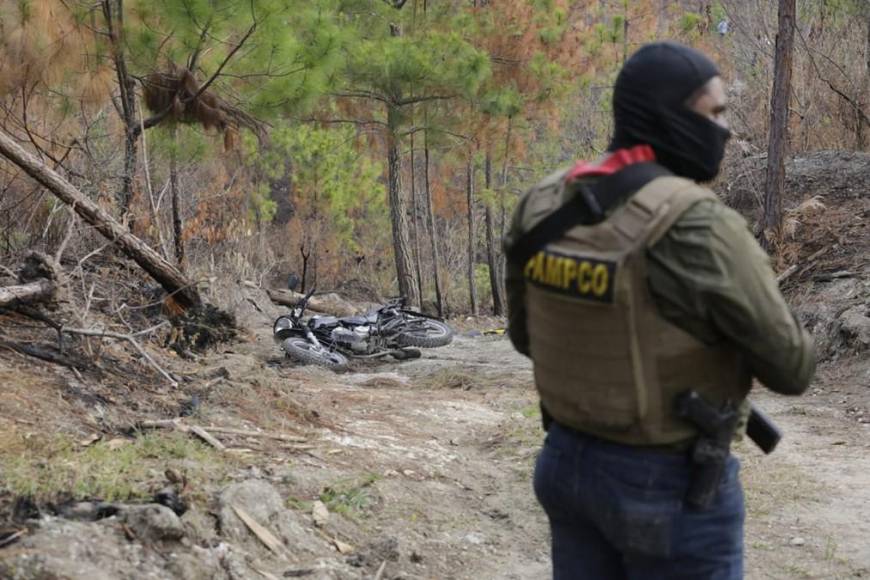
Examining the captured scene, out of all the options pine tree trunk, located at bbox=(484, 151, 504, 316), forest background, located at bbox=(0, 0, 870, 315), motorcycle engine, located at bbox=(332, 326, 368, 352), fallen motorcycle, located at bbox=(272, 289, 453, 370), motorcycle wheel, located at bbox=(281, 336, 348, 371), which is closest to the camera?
forest background, located at bbox=(0, 0, 870, 315)

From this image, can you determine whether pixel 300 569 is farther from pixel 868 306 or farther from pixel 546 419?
pixel 868 306

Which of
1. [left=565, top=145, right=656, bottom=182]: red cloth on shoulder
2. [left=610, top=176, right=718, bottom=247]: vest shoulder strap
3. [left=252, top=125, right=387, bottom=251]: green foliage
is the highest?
[left=565, top=145, right=656, bottom=182]: red cloth on shoulder

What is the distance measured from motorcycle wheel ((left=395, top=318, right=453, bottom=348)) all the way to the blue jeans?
31.5 feet

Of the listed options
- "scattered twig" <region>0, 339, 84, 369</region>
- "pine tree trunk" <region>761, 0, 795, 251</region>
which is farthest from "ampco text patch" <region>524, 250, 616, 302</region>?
"pine tree trunk" <region>761, 0, 795, 251</region>

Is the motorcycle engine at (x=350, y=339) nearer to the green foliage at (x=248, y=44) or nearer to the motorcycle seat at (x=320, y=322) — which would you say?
the motorcycle seat at (x=320, y=322)

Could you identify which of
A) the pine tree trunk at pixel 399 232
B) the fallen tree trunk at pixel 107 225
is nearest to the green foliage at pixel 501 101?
the pine tree trunk at pixel 399 232

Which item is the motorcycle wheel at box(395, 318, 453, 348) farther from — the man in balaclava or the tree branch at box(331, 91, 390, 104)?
the man in balaclava

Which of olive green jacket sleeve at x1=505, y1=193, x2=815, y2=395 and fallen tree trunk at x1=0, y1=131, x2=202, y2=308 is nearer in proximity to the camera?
olive green jacket sleeve at x1=505, y1=193, x2=815, y2=395

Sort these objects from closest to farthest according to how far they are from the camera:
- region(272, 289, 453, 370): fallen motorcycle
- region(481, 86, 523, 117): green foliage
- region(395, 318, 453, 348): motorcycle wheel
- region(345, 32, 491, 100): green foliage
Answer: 1. region(272, 289, 453, 370): fallen motorcycle
2. region(395, 318, 453, 348): motorcycle wheel
3. region(345, 32, 491, 100): green foliage
4. region(481, 86, 523, 117): green foliage

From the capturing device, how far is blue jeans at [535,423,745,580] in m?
2.02

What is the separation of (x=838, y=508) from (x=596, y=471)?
3882mm

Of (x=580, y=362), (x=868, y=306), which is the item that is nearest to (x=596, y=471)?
(x=580, y=362)

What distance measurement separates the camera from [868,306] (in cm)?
967

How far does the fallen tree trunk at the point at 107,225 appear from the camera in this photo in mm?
6641
